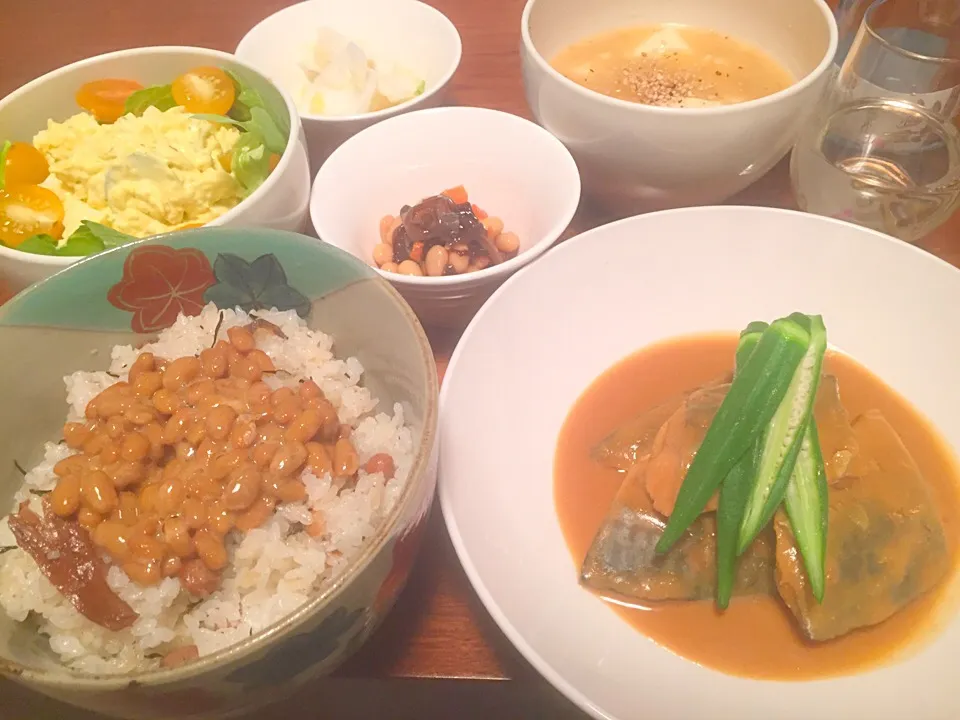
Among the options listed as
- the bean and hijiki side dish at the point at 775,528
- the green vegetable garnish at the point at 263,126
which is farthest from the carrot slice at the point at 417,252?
the bean and hijiki side dish at the point at 775,528

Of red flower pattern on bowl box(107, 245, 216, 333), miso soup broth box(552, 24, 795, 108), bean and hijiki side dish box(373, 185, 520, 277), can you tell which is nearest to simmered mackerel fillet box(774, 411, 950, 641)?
bean and hijiki side dish box(373, 185, 520, 277)

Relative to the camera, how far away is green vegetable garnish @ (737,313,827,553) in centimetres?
103

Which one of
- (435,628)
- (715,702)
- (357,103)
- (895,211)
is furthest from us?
(357,103)

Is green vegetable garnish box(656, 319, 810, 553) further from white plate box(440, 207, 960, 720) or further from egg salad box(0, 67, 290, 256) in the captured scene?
egg salad box(0, 67, 290, 256)

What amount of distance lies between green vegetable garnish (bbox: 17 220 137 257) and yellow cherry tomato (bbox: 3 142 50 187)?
0.18m

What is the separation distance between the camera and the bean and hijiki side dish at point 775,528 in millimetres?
996

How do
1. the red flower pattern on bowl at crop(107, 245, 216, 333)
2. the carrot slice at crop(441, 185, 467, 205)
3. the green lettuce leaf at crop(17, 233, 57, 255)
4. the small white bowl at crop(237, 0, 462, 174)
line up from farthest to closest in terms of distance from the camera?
the small white bowl at crop(237, 0, 462, 174), the carrot slice at crop(441, 185, 467, 205), the green lettuce leaf at crop(17, 233, 57, 255), the red flower pattern on bowl at crop(107, 245, 216, 333)

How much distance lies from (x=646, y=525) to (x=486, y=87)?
1.23 metres

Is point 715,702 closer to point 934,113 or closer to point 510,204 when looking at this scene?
point 510,204

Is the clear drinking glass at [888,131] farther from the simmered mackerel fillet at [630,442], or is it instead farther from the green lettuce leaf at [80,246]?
the green lettuce leaf at [80,246]

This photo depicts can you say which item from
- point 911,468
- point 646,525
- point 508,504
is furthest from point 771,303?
point 508,504

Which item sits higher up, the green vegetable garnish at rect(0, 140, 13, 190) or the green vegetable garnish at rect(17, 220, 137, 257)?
the green vegetable garnish at rect(0, 140, 13, 190)

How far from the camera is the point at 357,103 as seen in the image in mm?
1724

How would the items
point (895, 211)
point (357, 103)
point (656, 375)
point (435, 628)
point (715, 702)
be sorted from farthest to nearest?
point (357, 103)
point (895, 211)
point (656, 375)
point (435, 628)
point (715, 702)
